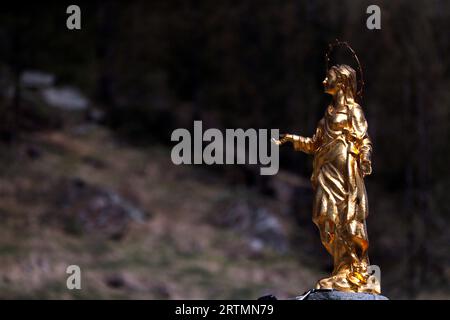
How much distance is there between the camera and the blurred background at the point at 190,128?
27.0 meters

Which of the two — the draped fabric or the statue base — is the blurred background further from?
the statue base

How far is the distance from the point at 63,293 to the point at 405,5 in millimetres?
15095

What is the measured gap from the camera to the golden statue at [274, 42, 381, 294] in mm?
13891

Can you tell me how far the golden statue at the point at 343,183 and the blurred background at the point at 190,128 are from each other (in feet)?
34.8

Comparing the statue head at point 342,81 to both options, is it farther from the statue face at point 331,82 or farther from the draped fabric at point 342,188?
the draped fabric at point 342,188

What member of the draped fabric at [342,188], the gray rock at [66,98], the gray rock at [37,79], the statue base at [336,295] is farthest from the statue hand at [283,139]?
the gray rock at [37,79]

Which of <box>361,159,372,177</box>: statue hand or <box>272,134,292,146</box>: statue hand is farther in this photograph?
<box>272,134,292,146</box>: statue hand

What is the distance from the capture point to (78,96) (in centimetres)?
3609

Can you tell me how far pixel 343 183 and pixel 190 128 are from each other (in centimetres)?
2030

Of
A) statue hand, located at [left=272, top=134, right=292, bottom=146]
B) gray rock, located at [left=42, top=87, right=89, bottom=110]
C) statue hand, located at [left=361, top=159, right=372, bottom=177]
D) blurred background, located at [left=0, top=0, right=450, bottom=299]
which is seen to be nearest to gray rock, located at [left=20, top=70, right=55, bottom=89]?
blurred background, located at [left=0, top=0, right=450, bottom=299]

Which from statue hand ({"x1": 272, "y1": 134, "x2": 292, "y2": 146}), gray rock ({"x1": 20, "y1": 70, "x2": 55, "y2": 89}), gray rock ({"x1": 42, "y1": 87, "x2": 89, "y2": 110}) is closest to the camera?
statue hand ({"x1": 272, "y1": 134, "x2": 292, "y2": 146})

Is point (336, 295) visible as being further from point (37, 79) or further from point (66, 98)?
point (37, 79)

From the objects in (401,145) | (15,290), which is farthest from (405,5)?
(15,290)
